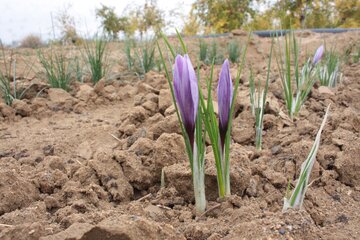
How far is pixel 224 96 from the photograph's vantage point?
1.20 meters

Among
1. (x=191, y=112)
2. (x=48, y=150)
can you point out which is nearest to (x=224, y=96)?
(x=191, y=112)

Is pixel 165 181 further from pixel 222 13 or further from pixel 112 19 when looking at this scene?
pixel 112 19

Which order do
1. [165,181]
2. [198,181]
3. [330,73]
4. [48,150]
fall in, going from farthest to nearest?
[330,73] → [48,150] → [165,181] → [198,181]

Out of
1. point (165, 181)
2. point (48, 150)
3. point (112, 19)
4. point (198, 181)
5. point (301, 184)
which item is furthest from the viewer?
point (112, 19)

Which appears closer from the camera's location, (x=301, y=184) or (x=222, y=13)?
(x=301, y=184)

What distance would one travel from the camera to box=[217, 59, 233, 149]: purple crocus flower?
1.19 metres

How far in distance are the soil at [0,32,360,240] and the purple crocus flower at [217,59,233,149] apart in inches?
7.5

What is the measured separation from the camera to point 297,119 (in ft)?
7.36

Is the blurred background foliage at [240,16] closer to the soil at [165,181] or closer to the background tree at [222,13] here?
the background tree at [222,13]

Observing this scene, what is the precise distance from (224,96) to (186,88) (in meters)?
0.14

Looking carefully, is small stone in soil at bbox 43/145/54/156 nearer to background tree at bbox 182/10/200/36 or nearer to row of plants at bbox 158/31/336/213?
row of plants at bbox 158/31/336/213

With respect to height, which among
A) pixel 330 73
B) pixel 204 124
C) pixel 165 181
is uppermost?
pixel 204 124

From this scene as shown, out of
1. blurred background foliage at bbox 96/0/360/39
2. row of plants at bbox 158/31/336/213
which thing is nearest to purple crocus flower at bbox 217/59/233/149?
row of plants at bbox 158/31/336/213

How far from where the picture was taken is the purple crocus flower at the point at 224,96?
1190 mm
